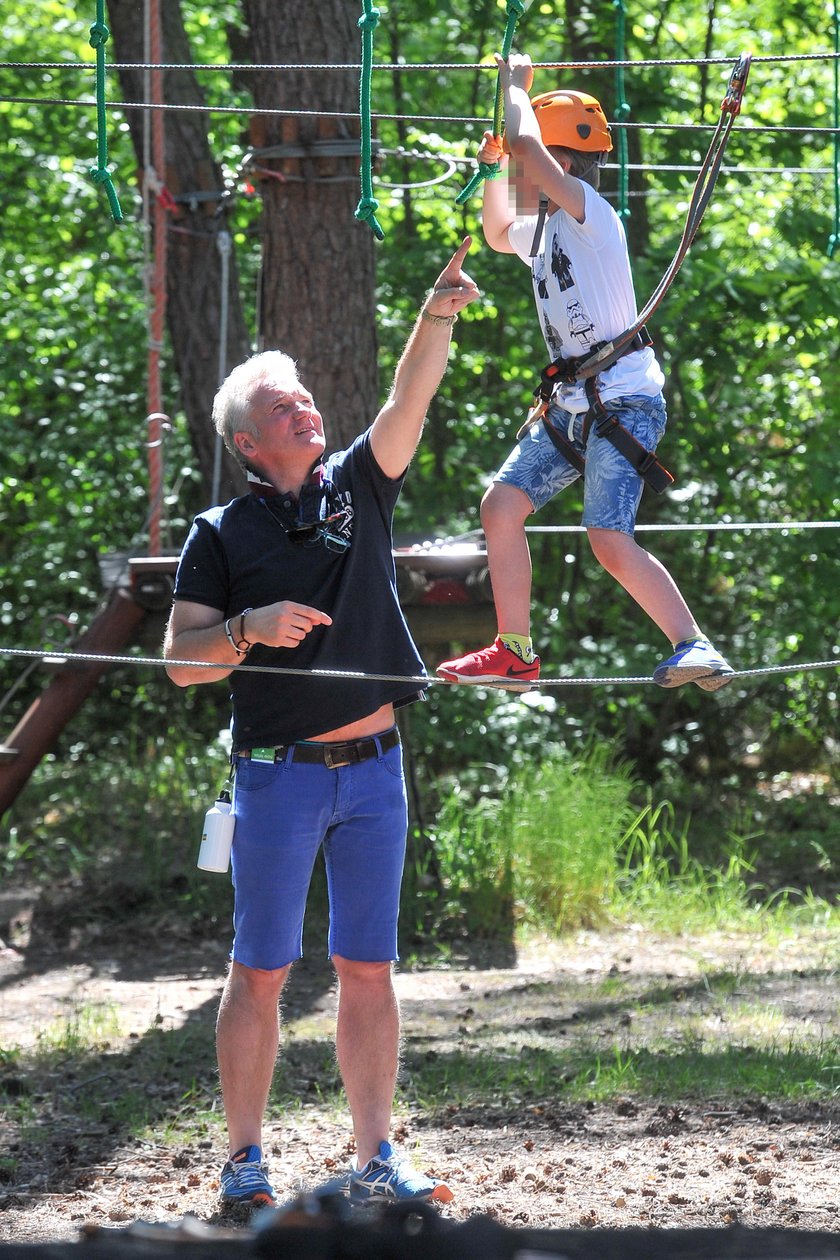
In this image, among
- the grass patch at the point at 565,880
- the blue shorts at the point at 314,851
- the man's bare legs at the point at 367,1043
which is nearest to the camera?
the blue shorts at the point at 314,851

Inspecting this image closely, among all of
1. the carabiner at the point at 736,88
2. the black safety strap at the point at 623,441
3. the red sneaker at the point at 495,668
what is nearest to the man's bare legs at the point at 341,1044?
the red sneaker at the point at 495,668

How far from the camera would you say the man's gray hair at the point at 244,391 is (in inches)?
129

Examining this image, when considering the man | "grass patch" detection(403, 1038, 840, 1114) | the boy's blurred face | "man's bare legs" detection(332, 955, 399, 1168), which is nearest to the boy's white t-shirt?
the boy's blurred face

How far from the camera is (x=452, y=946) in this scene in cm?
662

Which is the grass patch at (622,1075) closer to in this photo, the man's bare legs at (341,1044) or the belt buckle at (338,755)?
the man's bare legs at (341,1044)

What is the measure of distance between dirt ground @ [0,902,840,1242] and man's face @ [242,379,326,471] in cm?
184

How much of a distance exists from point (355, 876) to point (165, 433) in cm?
584

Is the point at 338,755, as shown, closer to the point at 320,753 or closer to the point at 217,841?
the point at 320,753

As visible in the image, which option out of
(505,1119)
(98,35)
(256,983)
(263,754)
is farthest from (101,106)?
(505,1119)

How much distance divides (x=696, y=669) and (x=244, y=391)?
121cm

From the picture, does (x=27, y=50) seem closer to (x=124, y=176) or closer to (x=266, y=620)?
(x=124, y=176)

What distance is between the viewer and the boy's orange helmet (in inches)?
138

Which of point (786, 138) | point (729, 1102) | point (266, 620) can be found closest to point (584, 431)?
point (266, 620)

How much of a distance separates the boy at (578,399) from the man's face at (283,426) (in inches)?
22.5
